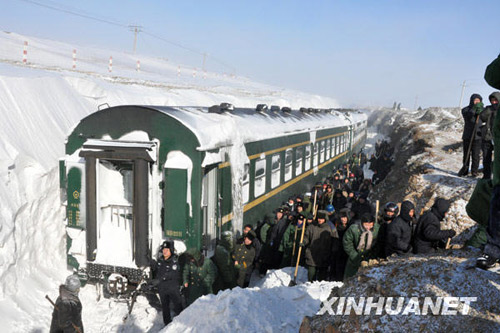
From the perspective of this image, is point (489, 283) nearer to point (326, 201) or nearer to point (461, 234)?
point (461, 234)

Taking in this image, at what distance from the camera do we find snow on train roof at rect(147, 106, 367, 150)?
6871 millimetres

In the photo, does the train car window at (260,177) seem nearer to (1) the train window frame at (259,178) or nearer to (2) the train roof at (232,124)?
(1) the train window frame at (259,178)

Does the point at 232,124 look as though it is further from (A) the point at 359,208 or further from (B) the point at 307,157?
(B) the point at 307,157

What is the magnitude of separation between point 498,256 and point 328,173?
48.9 ft

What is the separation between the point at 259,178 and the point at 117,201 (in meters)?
3.38

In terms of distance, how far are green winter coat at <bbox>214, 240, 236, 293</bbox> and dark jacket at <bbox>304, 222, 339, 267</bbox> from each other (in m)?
1.39

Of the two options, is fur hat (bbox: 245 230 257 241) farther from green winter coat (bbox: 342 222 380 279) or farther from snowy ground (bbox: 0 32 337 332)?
green winter coat (bbox: 342 222 380 279)

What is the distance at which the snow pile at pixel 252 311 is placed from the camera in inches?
196

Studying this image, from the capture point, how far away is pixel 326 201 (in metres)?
12.2

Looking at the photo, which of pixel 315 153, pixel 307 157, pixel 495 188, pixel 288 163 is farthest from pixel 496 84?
pixel 315 153

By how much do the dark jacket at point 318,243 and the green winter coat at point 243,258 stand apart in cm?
102

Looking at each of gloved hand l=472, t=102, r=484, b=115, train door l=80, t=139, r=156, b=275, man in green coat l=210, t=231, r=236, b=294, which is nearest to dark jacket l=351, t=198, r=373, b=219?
gloved hand l=472, t=102, r=484, b=115

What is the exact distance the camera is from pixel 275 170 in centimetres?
1053

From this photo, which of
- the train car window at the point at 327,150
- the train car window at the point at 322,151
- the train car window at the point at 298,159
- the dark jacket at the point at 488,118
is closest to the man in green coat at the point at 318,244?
the dark jacket at the point at 488,118
